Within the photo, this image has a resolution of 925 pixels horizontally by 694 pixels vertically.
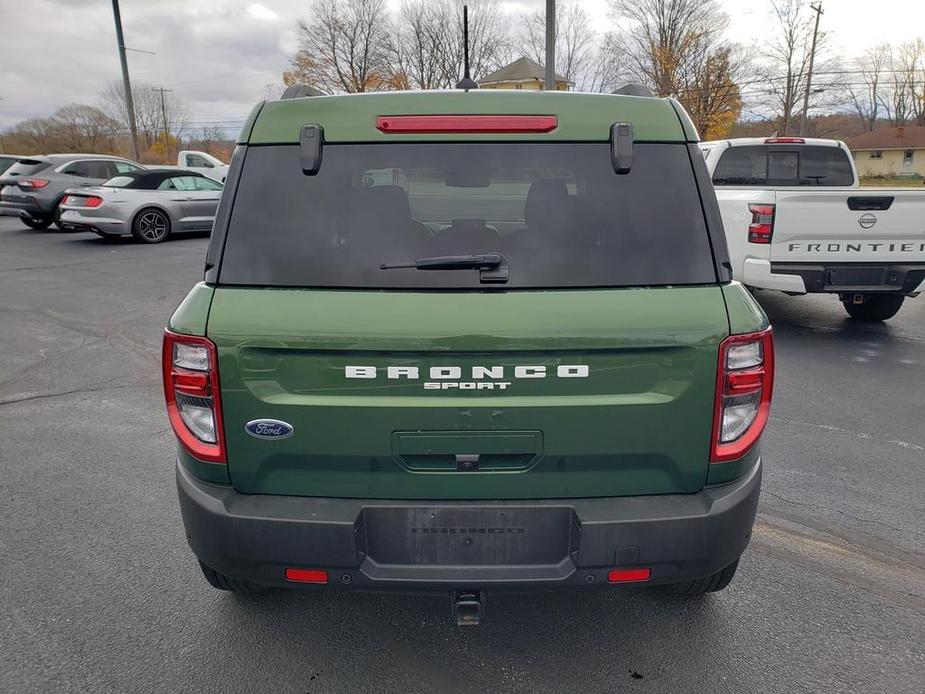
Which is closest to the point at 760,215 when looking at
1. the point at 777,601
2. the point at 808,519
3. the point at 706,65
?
the point at 808,519

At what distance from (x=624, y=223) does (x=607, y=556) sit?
103 cm

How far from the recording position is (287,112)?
2.21m

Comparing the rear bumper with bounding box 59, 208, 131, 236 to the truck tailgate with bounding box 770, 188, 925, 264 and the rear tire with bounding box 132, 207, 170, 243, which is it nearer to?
the rear tire with bounding box 132, 207, 170, 243

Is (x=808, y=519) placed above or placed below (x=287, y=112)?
below

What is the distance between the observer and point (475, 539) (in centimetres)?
202

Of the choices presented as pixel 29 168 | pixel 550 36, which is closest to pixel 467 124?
pixel 550 36

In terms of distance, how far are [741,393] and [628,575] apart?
0.66m

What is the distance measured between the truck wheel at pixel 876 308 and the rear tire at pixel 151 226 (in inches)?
543

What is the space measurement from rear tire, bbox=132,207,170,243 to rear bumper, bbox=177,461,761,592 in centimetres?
1467

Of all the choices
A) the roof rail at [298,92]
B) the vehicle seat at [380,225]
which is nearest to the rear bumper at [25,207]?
the roof rail at [298,92]

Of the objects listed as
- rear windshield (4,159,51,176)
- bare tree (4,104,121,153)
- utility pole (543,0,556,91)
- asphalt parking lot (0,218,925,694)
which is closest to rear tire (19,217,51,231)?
rear windshield (4,159,51,176)

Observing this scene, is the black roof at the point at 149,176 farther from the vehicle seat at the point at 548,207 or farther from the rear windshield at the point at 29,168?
the vehicle seat at the point at 548,207

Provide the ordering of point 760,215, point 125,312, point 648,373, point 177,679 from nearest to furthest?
1. point 648,373
2. point 177,679
3. point 760,215
4. point 125,312

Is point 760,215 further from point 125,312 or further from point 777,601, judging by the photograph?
point 125,312
